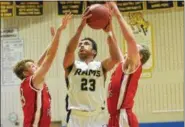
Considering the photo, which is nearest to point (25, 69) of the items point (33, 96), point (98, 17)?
point (33, 96)

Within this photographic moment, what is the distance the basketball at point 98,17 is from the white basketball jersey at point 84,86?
1.38ft

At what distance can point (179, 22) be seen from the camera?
7.95 m

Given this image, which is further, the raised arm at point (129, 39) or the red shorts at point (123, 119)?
the red shorts at point (123, 119)

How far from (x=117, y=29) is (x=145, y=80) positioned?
103cm

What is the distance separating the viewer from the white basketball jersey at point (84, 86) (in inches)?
171

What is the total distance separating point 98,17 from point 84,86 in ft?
2.18

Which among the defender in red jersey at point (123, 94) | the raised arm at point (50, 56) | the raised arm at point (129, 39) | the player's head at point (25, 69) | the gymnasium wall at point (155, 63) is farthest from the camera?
the gymnasium wall at point (155, 63)

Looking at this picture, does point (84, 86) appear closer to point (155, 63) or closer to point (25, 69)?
point (25, 69)

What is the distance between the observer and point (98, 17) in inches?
164

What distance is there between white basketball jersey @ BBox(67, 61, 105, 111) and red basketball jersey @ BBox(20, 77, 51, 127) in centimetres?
→ 34

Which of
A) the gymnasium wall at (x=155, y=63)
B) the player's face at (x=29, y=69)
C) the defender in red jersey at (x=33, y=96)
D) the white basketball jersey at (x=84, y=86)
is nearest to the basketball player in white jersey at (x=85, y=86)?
the white basketball jersey at (x=84, y=86)

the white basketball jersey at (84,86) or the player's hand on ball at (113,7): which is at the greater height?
the player's hand on ball at (113,7)

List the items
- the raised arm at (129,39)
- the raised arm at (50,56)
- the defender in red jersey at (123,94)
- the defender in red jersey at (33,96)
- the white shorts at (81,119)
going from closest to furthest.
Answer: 1. the raised arm at (129,39)
2. the raised arm at (50,56)
3. the defender in red jersey at (123,94)
4. the white shorts at (81,119)
5. the defender in red jersey at (33,96)

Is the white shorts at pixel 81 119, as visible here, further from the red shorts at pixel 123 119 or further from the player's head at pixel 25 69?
the player's head at pixel 25 69
